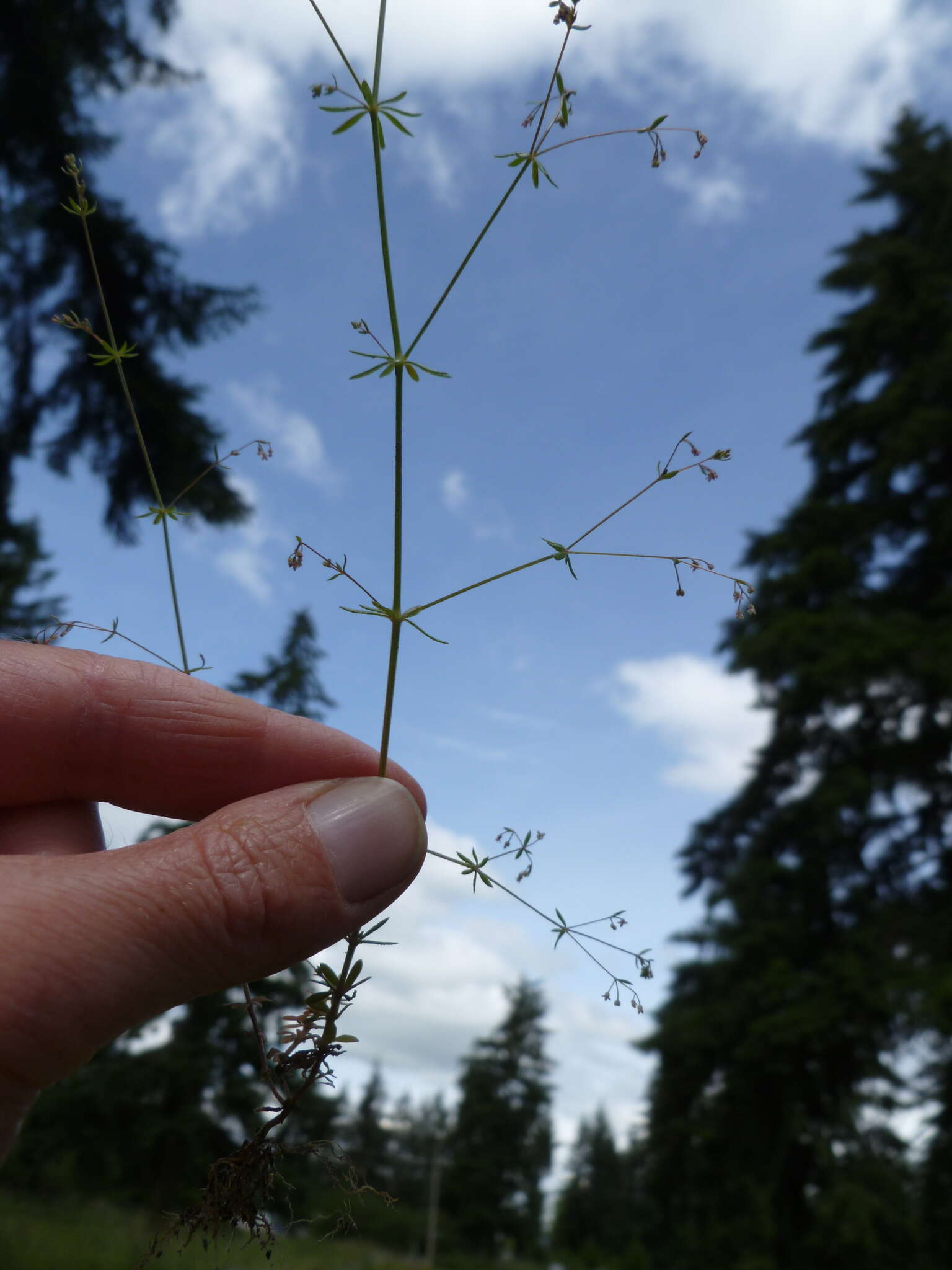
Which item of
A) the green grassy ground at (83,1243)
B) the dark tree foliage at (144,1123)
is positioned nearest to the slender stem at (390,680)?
the green grassy ground at (83,1243)

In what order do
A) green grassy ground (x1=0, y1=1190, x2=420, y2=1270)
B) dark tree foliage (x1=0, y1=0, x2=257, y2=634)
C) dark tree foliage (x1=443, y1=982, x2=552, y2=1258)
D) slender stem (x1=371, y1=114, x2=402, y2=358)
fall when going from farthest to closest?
dark tree foliage (x1=443, y1=982, x2=552, y2=1258)
dark tree foliage (x1=0, y1=0, x2=257, y2=634)
green grassy ground (x1=0, y1=1190, x2=420, y2=1270)
slender stem (x1=371, y1=114, x2=402, y2=358)

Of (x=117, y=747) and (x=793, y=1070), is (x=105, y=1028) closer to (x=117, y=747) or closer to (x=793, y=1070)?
(x=117, y=747)

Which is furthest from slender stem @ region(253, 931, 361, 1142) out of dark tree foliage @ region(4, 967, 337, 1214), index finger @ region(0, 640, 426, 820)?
dark tree foliage @ region(4, 967, 337, 1214)

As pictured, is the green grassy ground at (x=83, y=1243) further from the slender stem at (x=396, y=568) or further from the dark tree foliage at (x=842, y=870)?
the dark tree foliage at (x=842, y=870)

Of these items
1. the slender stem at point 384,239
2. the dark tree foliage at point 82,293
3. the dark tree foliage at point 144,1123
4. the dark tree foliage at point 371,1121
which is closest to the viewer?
the slender stem at point 384,239

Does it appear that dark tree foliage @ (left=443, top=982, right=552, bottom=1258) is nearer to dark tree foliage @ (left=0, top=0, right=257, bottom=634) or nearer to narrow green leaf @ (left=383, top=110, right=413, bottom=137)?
dark tree foliage @ (left=0, top=0, right=257, bottom=634)
